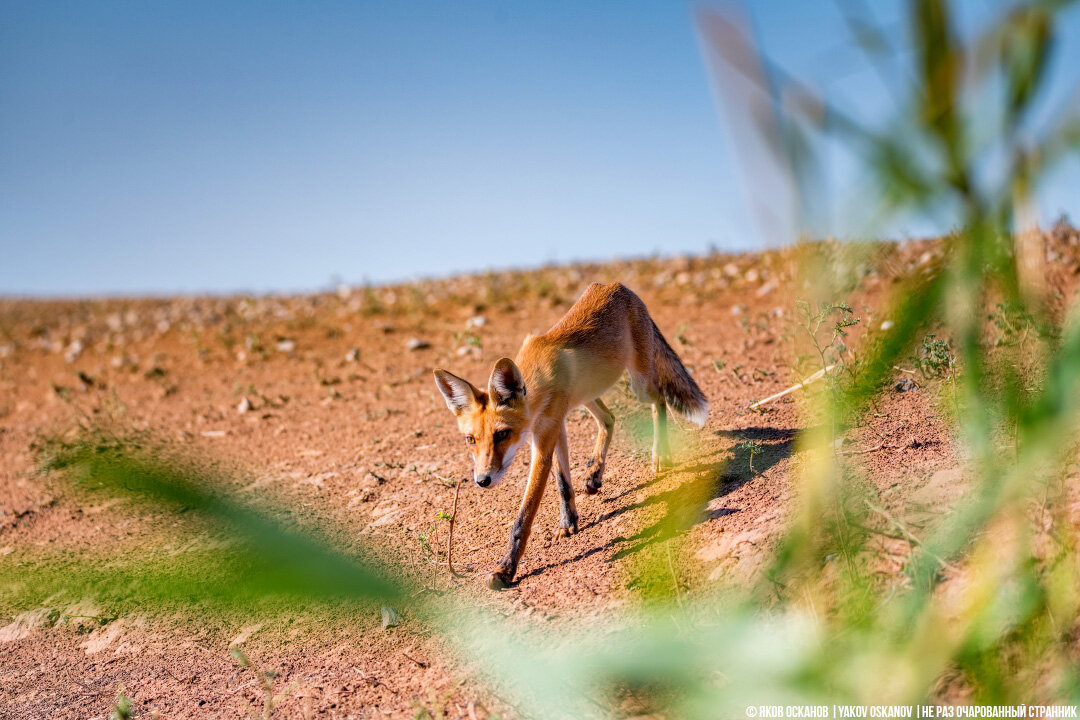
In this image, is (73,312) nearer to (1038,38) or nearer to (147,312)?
(147,312)

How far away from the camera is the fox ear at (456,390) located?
15.0ft

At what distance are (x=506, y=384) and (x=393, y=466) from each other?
4.78ft

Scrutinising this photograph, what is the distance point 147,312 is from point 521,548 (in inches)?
589

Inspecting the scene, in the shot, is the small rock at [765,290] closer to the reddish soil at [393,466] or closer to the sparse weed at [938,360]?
the reddish soil at [393,466]

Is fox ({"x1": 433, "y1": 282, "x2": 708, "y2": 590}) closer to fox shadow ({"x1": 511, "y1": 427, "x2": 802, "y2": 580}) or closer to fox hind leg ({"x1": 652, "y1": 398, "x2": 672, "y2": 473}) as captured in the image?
fox hind leg ({"x1": 652, "y1": 398, "x2": 672, "y2": 473})

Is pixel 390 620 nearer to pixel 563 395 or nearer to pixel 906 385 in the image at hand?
pixel 563 395

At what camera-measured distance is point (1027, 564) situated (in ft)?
3.18

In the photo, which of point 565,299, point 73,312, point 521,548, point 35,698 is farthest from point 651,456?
point 73,312

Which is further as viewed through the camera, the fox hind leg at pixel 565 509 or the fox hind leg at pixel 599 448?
the fox hind leg at pixel 599 448

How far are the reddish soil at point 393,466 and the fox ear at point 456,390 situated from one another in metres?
0.82

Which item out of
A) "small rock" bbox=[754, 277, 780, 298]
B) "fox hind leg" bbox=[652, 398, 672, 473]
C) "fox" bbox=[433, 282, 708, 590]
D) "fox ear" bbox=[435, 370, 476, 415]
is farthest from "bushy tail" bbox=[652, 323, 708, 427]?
"small rock" bbox=[754, 277, 780, 298]

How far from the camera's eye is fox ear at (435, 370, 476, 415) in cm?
457

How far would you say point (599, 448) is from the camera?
534 cm

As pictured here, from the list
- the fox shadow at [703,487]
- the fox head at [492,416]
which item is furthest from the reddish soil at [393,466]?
the fox head at [492,416]
